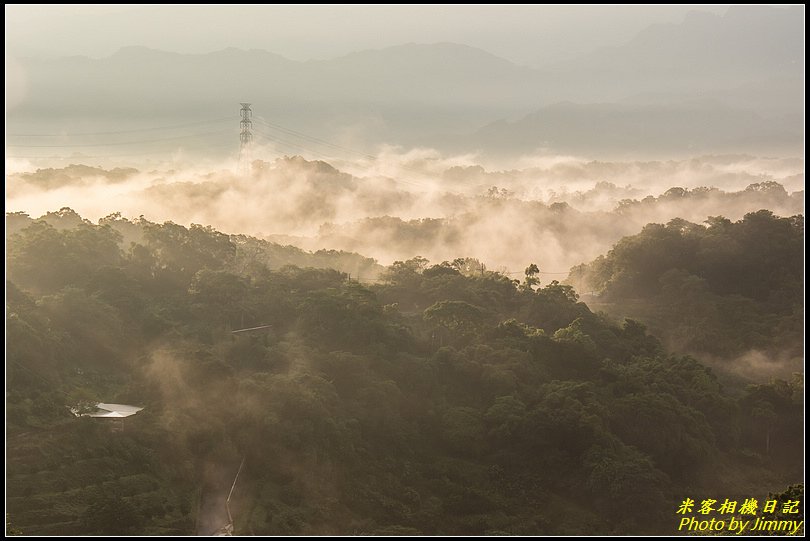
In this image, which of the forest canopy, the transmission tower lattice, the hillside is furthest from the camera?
the transmission tower lattice

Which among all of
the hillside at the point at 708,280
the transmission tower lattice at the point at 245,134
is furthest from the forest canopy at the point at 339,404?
the transmission tower lattice at the point at 245,134

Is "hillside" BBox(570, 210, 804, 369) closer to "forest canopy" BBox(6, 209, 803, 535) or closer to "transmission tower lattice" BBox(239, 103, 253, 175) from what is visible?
"forest canopy" BBox(6, 209, 803, 535)

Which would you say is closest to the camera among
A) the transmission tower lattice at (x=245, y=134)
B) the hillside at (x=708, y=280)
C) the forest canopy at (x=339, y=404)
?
the forest canopy at (x=339, y=404)

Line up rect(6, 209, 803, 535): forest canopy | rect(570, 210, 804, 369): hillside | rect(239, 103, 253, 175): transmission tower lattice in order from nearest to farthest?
rect(6, 209, 803, 535): forest canopy → rect(570, 210, 804, 369): hillside → rect(239, 103, 253, 175): transmission tower lattice

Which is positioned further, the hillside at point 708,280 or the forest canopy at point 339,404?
the hillside at point 708,280

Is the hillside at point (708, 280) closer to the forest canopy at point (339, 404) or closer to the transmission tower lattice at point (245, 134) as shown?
the forest canopy at point (339, 404)

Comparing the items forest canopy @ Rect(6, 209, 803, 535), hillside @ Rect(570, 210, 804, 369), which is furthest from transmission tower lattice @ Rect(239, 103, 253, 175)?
hillside @ Rect(570, 210, 804, 369)

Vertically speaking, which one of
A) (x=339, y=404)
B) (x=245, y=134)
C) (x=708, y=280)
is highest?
(x=245, y=134)

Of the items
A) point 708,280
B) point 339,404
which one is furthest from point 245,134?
point 339,404

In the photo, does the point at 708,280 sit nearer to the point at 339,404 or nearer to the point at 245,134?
the point at 339,404

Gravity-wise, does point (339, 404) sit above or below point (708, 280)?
below

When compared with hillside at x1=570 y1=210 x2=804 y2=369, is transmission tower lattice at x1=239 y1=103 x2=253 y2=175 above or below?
above
